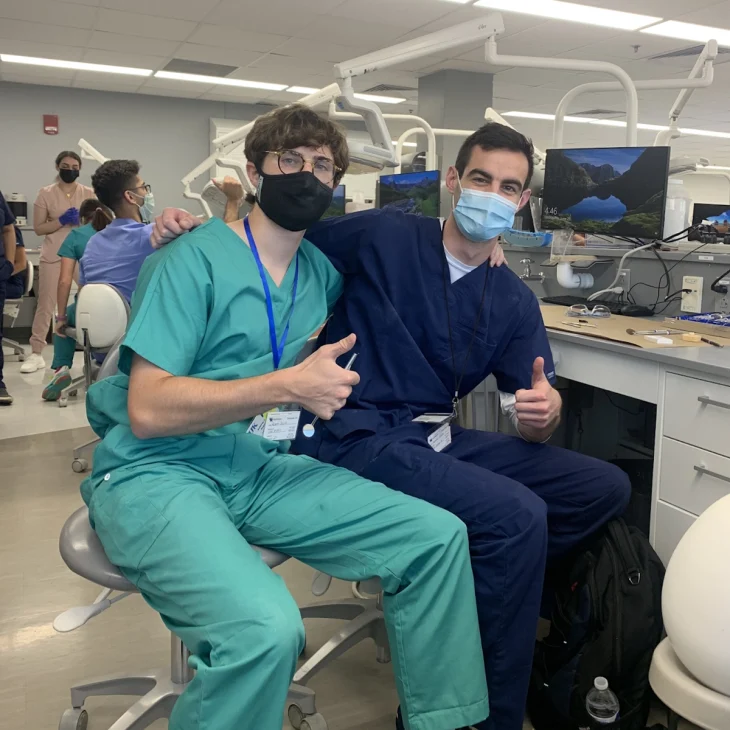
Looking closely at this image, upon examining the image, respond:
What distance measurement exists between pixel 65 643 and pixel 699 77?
8.98ft

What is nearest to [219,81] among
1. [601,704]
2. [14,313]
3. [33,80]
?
[33,80]

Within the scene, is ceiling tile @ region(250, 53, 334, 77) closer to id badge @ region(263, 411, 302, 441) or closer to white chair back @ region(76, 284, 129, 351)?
white chair back @ region(76, 284, 129, 351)

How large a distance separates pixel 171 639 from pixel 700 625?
1.16m

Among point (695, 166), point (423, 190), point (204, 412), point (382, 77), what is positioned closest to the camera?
point (204, 412)

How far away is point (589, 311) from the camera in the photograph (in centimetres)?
239

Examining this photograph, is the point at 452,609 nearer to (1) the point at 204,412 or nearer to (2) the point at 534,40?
(1) the point at 204,412

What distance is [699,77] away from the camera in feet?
8.71

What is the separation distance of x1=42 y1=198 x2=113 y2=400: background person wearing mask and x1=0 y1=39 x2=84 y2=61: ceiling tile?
2.83 m

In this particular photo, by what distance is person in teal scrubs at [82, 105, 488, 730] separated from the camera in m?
1.03

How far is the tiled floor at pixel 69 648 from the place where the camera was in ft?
5.18

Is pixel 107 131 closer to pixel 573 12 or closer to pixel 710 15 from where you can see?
pixel 573 12

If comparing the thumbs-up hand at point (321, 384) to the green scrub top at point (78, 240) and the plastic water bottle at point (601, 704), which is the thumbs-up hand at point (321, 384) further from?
the green scrub top at point (78, 240)

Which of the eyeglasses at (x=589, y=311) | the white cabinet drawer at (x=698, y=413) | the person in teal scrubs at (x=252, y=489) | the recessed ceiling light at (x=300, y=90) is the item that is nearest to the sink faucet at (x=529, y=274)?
the eyeglasses at (x=589, y=311)

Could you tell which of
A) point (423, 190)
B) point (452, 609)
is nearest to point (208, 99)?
point (423, 190)
